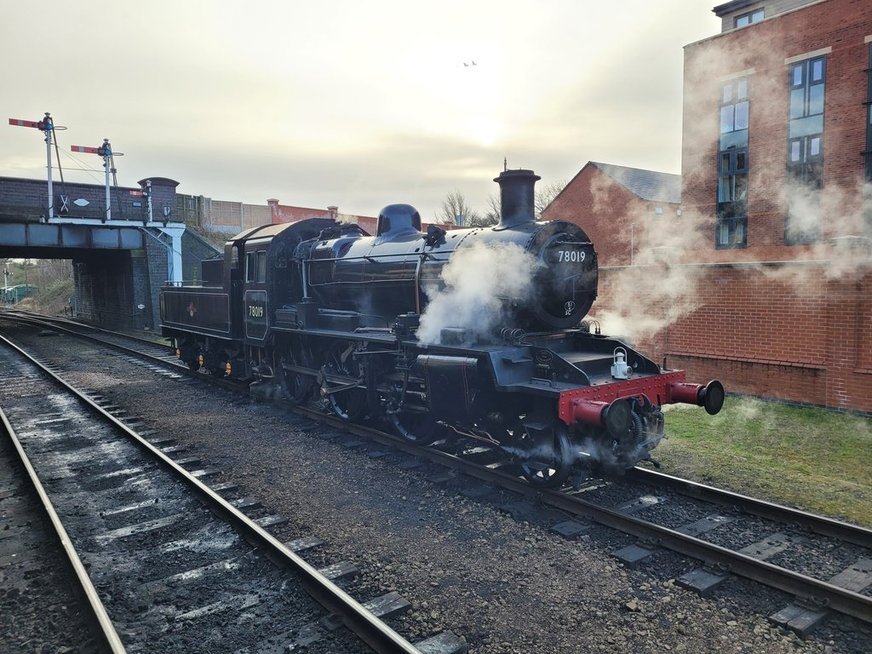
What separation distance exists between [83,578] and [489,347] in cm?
400

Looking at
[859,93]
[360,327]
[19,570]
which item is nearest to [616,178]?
[859,93]

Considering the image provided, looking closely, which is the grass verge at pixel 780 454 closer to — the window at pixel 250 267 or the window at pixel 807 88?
the window at pixel 250 267

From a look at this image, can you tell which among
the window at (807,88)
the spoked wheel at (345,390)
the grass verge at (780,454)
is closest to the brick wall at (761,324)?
the grass verge at (780,454)

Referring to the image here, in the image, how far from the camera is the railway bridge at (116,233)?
70.3 feet

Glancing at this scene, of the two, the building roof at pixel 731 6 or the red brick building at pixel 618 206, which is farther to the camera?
the red brick building at pixel 618 206

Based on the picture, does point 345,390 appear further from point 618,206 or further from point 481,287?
point 618,206

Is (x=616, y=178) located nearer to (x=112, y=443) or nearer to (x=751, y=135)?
(x=751, y=135)

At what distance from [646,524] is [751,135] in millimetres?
16830

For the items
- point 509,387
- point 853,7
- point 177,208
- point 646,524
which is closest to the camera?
point 646,524

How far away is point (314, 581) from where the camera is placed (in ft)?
13.5

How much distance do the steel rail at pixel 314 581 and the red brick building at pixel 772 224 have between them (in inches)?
220

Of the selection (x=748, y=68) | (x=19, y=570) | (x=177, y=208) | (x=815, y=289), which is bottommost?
(x=19, y=570)

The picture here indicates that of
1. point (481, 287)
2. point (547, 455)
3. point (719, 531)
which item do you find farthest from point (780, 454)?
point (481, 287)

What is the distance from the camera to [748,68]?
18.1m
